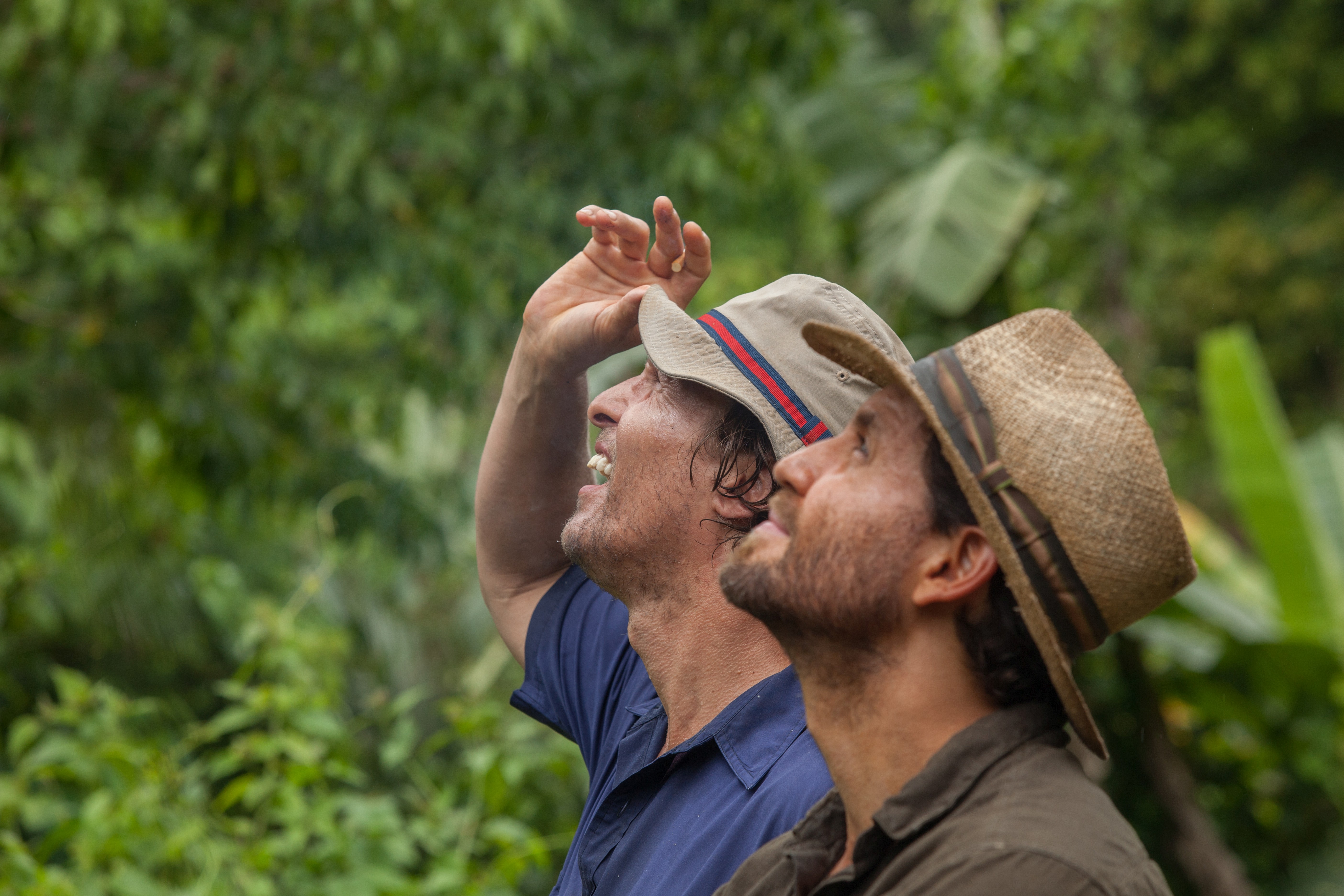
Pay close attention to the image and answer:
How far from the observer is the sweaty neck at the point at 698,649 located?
1825mm

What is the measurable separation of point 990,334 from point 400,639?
12.1ft

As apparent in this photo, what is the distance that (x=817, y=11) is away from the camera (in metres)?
4.40

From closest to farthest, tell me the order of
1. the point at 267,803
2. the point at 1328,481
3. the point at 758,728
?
the point at 758,728 < the point at 267,803 < the point at 1328,481

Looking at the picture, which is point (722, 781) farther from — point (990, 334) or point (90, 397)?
point (90, 397)

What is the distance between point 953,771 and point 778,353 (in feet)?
2.59

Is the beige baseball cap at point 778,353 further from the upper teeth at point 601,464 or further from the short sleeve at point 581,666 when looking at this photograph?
the short sleeve at point 581,666

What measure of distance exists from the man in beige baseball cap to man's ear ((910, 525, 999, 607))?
1.28 ft

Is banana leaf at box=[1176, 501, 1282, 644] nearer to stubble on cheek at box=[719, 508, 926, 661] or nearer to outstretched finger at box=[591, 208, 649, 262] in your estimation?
outstretched finger at box=[591, 208, 649, 262]

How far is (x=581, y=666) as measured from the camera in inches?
86.8

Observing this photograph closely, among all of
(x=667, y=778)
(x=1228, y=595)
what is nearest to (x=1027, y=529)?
(x=667, y=778)

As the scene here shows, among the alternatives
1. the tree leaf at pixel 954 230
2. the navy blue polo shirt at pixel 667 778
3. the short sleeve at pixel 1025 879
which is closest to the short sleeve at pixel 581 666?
the navy blue polo shirt at pixel 667 778

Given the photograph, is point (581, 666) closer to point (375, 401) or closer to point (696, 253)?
point (696, 253)

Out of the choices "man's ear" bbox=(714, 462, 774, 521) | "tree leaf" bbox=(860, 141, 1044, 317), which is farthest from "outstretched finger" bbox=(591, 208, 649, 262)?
"tree leaf" bbox=(860, 141, 1044, 317)

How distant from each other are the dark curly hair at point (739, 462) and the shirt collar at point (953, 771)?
2.23 feet
